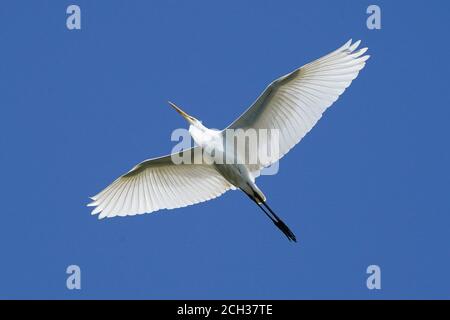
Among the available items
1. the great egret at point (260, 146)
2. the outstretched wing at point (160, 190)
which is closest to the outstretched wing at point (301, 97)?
the great egret at point (260, 146)

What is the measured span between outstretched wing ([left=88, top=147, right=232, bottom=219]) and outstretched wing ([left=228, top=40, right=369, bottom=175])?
1.07m

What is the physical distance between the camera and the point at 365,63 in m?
10.3

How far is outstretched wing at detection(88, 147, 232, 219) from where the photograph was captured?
1169 cm

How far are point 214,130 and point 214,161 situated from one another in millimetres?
421

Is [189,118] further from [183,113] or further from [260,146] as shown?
[260,146]

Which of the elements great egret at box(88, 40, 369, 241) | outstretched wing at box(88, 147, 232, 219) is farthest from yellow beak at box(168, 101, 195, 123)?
outstretched wing at box(88, 147, 232, 219)

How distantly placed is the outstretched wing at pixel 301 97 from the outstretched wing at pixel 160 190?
1075 mm

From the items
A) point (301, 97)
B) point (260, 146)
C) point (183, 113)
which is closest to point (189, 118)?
point (183, 113)

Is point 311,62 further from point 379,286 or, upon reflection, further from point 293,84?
point 379,286

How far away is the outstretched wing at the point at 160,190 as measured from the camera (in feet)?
38.3

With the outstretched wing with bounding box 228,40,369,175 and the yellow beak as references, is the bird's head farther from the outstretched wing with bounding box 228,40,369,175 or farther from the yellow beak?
the outstretched wing with bounding box 228,40,369,175

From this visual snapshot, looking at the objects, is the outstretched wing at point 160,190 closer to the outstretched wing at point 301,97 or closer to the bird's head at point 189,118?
the bird's head at point 189,118

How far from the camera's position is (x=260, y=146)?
1108 cm
